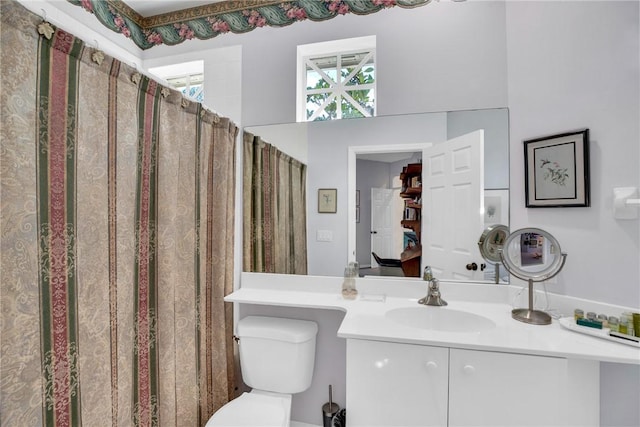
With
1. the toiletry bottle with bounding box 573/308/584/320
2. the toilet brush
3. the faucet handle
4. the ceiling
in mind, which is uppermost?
the ceiling

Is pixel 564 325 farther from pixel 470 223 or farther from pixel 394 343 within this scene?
pixel 394 343

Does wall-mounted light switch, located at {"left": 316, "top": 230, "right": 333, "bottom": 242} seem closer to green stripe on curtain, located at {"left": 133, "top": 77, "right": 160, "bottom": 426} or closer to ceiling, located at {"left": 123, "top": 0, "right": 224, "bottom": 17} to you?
green stripe on curtain, located at {"left": 133, "top": 77, "right": 160, "bottom": 426}

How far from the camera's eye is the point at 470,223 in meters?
1.60

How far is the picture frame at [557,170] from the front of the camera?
4.25ft

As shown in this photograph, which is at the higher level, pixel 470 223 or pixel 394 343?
pixel 470 223

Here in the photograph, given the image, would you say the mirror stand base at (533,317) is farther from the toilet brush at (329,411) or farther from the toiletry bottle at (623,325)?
the toilet brush at (329,411)

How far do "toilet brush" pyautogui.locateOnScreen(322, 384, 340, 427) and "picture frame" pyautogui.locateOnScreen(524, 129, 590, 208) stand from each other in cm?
144

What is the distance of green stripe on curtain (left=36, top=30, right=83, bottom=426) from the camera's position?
2.90 feet

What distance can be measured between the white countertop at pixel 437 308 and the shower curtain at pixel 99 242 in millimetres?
398

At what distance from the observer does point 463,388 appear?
114 cm

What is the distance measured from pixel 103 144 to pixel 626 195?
75.6 inches

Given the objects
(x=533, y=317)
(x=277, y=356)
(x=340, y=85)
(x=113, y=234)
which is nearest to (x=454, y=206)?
(x=533, y=317)

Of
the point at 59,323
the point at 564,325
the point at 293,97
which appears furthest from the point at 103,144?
the point at 564,325

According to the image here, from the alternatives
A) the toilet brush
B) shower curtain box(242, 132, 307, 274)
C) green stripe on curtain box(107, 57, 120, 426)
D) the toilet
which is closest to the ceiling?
shower curtain box(242, 132, 307, 274)
